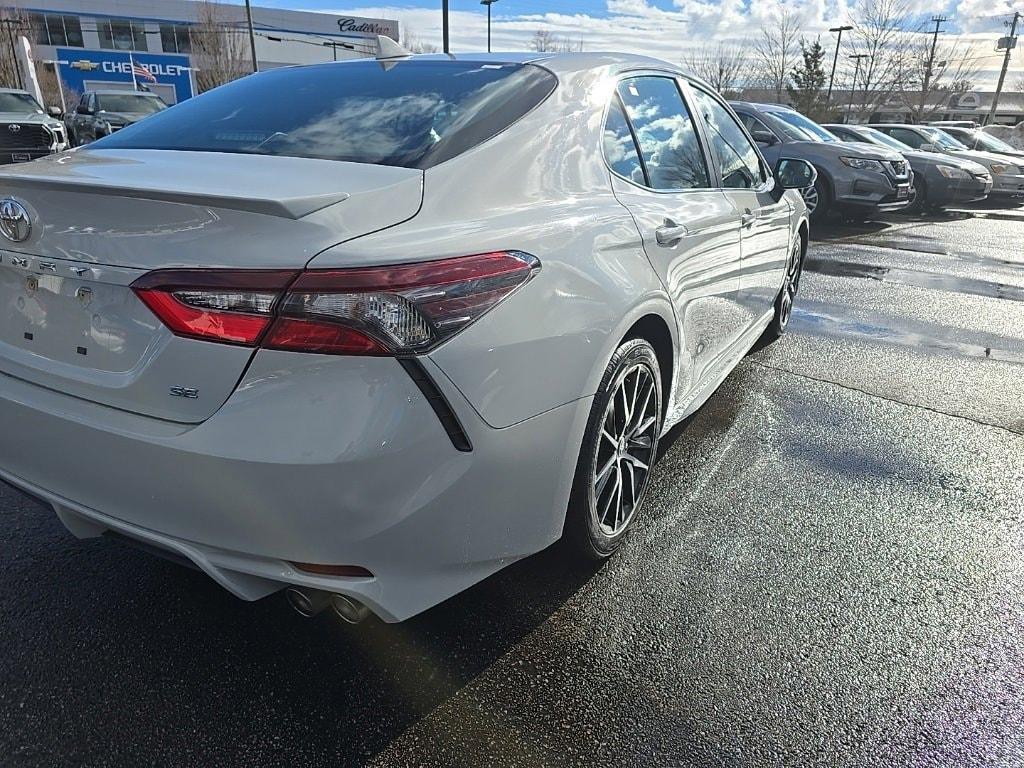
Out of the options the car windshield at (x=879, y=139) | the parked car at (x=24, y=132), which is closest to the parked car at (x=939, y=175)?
the car windshield at (x=879, y=139)

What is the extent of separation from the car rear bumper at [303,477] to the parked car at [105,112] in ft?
60.2

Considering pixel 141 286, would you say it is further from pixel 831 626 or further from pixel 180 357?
pixel 831 626

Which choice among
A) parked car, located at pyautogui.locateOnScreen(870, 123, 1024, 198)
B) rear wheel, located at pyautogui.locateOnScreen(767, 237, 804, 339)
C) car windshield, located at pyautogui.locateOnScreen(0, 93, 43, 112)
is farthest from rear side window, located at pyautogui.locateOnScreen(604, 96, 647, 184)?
car windshield, located at pyautogui.locateOnScreen(0, 93, 43, 112)

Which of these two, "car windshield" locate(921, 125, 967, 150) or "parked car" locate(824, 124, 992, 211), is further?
"car windshield" locate(921, 125, 967, 150)

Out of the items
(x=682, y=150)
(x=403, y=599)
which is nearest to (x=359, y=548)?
(x=403, y=599)

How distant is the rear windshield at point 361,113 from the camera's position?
6.86 ft

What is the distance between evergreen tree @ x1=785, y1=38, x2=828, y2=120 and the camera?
47.1 metres

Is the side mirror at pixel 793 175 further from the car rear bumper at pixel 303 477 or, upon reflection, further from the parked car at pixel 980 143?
the parked car at pixel 980 143

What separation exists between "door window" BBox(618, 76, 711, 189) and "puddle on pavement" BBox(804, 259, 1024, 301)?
17.8 feet

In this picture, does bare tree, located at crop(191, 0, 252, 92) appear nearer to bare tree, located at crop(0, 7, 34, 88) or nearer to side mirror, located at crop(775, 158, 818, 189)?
bare tree, located at crop(0, 7, 34, 88)

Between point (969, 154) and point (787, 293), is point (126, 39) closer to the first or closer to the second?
point (969, 154)

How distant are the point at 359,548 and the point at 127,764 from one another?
2.52 feet

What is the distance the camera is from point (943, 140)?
53.3ft

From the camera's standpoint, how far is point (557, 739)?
6.23 ft
